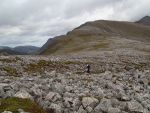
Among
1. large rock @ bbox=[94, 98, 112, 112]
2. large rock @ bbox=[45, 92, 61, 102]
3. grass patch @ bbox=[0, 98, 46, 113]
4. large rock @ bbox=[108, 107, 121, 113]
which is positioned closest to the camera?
grass patch @ bbox=[0, 98, 46, 113]

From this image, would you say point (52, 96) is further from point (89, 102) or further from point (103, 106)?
point (103, 106)

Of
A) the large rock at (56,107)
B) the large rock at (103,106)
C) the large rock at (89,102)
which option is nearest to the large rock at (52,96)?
the large rock at (56,107)

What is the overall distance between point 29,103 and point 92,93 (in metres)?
6.25

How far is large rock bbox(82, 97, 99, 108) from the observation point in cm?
2317

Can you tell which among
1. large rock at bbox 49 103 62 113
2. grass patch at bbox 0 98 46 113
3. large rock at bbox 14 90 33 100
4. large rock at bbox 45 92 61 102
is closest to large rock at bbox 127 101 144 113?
large rock at bbox 49 103 62 113

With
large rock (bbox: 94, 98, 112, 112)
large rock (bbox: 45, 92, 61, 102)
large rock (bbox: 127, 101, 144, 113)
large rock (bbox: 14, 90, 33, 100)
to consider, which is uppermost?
large rock (bbox: 14, 90, 33, 100)

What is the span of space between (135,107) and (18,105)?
7987mm

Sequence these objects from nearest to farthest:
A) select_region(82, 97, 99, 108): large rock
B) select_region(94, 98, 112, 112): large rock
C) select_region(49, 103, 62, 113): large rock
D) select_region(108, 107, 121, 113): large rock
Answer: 1. select_region(108, 107, 121, 113): large rock
2. select_region(49, 103, 62, 113): large rock
3. select_region(94, 98, 112, 112): large rock
4. select_region(82, 97, 99, 108): large rock

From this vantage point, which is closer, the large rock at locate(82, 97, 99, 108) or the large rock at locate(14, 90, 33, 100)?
the large rock at locate(14, 90, 33, 100)

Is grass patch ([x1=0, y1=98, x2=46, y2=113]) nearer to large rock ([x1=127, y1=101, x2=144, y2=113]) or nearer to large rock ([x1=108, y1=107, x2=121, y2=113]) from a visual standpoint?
large rock ([x1=108, y1=107, x2=121, y2=113])

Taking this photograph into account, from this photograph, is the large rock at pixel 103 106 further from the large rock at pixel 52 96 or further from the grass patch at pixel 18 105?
the grass patch at pixel 18 105

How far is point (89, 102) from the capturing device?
23.3 meters

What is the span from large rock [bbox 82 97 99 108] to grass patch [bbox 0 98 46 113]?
3302 mm

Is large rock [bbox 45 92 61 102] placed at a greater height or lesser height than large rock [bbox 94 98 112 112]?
greater
